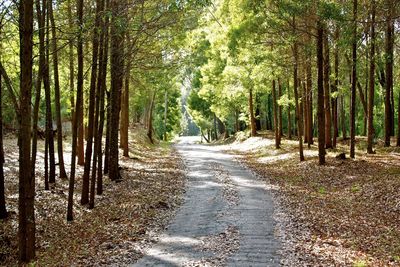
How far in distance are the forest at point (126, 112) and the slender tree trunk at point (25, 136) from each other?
1.0 inches

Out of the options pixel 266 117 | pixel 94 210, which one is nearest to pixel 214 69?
pixel 266 117

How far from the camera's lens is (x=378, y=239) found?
34.2 feet

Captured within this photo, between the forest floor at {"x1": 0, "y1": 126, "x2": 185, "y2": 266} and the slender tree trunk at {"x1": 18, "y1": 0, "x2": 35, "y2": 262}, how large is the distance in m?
0.61

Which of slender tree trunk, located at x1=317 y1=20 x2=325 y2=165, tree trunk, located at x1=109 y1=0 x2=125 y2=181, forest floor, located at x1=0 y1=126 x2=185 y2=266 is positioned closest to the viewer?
forest floor, located at x1=0 y1=126 x2=185 y2=266

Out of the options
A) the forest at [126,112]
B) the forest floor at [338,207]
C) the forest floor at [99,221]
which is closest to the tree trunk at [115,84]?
the forest at [126,112]

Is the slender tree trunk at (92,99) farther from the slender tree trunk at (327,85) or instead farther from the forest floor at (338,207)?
the slender tree trunk at (327,85)

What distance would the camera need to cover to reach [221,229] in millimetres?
11625

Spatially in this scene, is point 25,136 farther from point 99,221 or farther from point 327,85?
point 327,85

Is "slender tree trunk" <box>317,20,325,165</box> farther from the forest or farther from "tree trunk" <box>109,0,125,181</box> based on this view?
"tree trunk" <box>109,0,125,181</box>

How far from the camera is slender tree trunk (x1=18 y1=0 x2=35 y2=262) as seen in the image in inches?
342

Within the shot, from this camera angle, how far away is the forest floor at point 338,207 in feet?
31.1

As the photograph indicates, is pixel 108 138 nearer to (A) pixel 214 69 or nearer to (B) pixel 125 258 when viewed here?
(B) pixel 125 258

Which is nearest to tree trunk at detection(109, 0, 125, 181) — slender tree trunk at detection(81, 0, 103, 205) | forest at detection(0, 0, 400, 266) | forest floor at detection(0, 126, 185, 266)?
forest at detection(0, 0, 400, 266)

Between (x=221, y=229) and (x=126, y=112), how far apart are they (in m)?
15.7
